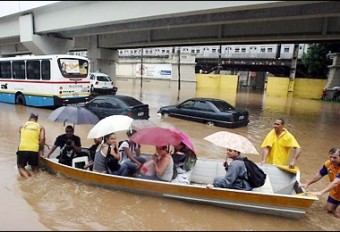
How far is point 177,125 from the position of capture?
1356 cm

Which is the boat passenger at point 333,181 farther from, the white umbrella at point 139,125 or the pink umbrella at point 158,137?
the white umbrella at point 139,125

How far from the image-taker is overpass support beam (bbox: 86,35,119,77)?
973 inches

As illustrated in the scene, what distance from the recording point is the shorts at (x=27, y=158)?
265 inches

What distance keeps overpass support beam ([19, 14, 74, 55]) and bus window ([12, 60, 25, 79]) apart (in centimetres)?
165

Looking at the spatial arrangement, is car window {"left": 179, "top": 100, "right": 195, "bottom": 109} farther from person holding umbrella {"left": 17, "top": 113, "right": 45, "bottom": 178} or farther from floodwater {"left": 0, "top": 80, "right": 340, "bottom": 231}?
person holding umbrella {"left": 17, "top": 113, "right": 45, "bottom": 178}

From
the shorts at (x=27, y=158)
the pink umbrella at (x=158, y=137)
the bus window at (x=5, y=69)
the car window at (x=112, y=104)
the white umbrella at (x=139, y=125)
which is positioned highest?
the bus window at (x=5, y=69)

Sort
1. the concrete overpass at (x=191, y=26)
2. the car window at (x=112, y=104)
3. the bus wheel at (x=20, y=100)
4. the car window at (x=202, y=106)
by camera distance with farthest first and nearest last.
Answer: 1. the bus wheel at (x=20, y=100)
2. the car window at (x=202, y=106)
3. the car window at (x=112, y=104)
4. the concrete overpass at (x=191, y=26)

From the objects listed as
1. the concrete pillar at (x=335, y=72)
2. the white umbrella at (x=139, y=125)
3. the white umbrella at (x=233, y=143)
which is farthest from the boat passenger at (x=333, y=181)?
the concrete pillar at (x=335, y=72)

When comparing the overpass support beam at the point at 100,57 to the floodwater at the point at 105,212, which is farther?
the overpass support beam at the point at 100,57

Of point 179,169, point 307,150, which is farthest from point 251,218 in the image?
→ point 307,150

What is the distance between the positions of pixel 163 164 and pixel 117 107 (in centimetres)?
744

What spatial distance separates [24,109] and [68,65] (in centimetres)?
348

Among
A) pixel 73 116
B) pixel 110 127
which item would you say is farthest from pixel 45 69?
pixel 110 127

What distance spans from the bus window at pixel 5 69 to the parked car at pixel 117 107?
797 centimetres
